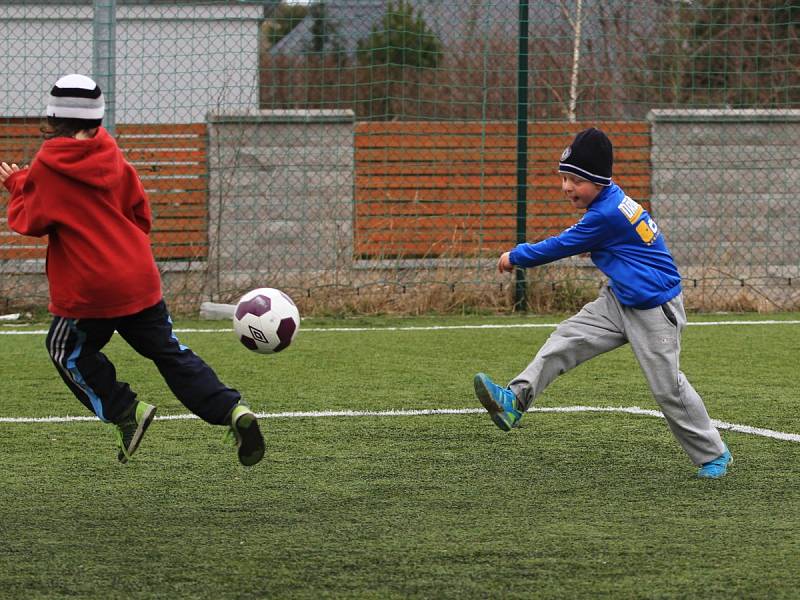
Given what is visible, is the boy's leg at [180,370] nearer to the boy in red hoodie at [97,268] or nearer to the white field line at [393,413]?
the boy in red hoodie at [97,268]

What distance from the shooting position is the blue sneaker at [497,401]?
16.5 feet

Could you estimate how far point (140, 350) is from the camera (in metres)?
4.75

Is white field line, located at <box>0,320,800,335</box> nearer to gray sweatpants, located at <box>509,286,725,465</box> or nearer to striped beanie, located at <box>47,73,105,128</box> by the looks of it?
gray sweatpants, located at <box>509,286,725,465</box>

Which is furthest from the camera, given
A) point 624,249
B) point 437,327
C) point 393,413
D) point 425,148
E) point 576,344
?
point 425,148

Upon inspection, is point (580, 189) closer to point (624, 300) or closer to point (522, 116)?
point (624, 300)

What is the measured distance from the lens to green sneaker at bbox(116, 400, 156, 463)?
4720 mm

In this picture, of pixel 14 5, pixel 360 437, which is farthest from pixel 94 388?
pixel 14 5

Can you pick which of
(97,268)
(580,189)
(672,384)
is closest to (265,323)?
(97,268)

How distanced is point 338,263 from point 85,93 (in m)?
7.05

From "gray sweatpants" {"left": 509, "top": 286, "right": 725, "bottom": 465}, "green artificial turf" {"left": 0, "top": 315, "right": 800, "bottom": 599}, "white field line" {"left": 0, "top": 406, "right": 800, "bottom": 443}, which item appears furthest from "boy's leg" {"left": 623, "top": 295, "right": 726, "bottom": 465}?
"white field line" {"left": 0, "top": 406, "right": 800, "bottom": 443}

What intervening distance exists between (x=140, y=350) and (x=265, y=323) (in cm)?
51

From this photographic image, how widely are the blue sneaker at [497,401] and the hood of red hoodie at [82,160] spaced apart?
1.59m

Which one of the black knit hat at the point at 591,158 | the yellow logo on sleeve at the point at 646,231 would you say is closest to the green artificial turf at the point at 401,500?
the yellow logo on sleeve at the point at 646,231

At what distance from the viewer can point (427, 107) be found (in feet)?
46.3
